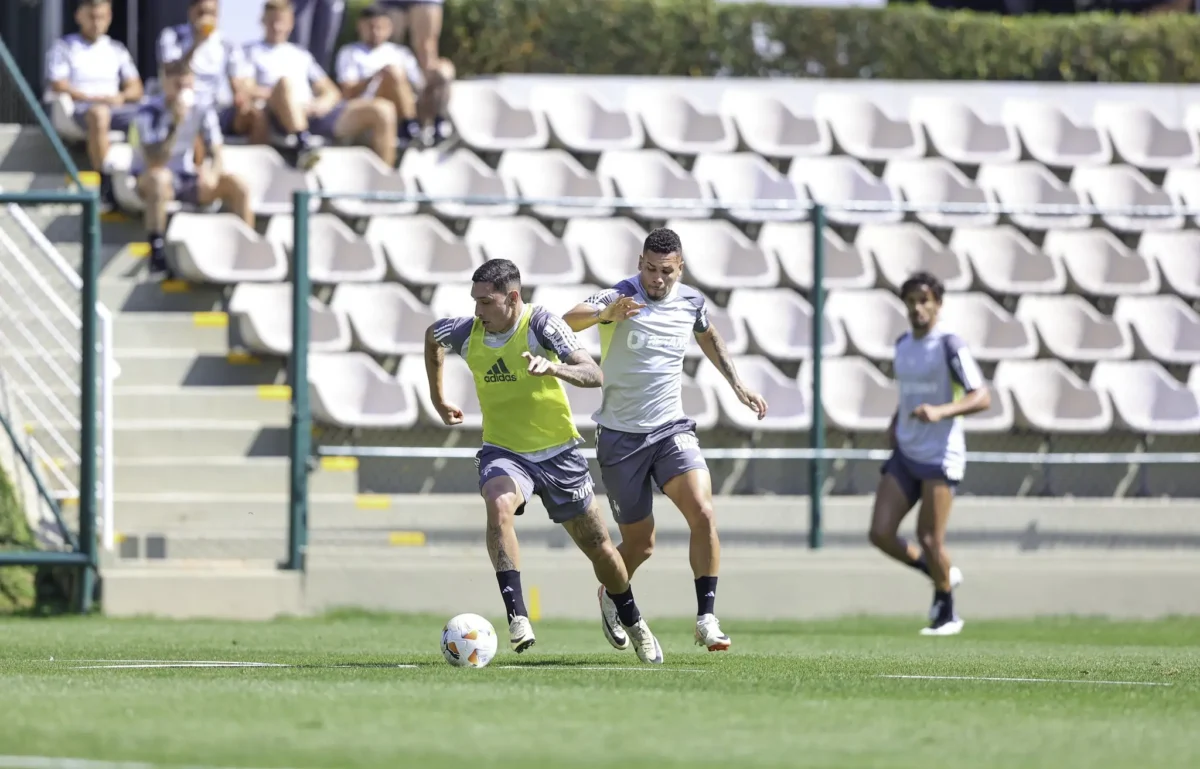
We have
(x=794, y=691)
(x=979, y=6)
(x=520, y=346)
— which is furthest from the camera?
(x=979, y=6)

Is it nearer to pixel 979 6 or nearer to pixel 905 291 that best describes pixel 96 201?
pixel 905 291

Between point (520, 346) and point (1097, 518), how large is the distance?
8.24 meters

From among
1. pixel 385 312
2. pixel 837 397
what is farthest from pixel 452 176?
pixel 837 397

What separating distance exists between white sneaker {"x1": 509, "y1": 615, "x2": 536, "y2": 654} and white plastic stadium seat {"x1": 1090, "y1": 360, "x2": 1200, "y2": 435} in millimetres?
9342

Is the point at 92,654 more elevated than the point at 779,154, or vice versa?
the point at 779,154

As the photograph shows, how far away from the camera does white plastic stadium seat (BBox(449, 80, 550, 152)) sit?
58.4 ft

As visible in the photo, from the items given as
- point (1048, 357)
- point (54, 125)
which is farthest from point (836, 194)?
point (54, 125)

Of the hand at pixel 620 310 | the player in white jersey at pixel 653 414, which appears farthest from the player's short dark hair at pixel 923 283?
the hand at pixel 620 310

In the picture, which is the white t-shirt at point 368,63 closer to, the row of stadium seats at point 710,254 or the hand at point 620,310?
the row of stadium seats at point 710,254

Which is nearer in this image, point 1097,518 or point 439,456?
point 439,456

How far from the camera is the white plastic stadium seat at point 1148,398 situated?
54.7ft

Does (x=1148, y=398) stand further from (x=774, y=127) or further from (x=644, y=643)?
(x=644, y=643)

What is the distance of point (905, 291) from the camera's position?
43.6ft

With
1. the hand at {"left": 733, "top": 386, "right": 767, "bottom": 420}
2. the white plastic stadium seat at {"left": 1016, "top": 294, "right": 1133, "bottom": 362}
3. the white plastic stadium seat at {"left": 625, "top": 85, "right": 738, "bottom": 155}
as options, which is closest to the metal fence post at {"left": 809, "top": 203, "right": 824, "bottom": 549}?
the white plastic stadium seat at {"left": 1016, "top": 294, "right": 1133, "bottom": 362}
